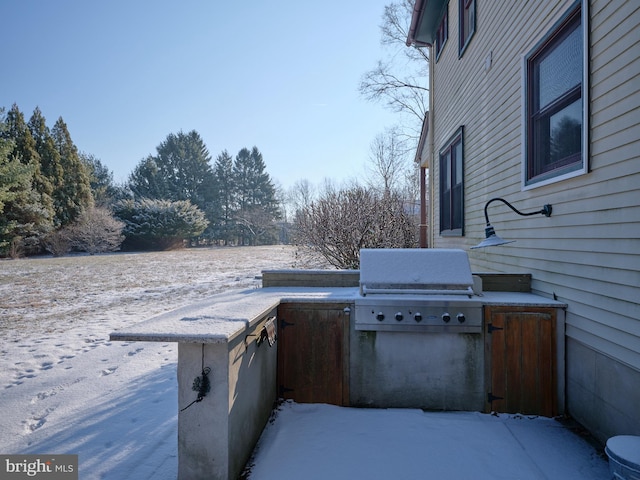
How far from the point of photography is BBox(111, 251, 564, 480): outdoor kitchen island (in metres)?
1.89

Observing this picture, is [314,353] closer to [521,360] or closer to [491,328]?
[491,328]

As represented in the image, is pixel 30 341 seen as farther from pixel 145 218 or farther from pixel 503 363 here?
pixel 145 218

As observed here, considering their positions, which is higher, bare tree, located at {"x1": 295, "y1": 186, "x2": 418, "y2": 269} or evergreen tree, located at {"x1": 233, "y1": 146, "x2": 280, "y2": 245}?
evergreen tree, located at {"x1": 233, "y1": 146, "x2": 280, "y2": 245}

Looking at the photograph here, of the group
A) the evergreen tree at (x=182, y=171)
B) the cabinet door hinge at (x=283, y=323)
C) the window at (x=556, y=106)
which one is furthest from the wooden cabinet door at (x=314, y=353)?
the evergreen tree at (x=182, y=171)

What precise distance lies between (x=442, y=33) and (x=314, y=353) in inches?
274

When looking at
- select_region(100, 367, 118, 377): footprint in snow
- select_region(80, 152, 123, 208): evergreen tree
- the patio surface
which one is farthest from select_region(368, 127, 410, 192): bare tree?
select_region(80, 152, 123, 208): evergreen tree

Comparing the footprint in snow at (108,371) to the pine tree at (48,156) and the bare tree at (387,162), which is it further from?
the pine tree at (48,156)

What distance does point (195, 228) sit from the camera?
26.8 m

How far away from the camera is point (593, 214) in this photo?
2324 millimetres

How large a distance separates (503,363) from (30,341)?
6116 mm

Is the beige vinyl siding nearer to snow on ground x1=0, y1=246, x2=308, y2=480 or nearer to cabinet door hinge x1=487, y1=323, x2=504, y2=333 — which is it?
cabinet door hinge x1=487, y1=323, x2=504, y2=333

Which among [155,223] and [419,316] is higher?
[155,223]

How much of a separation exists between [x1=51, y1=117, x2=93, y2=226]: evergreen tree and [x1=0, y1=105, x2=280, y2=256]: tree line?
0.05m

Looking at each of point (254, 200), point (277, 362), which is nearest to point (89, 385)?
point (277, 362)
